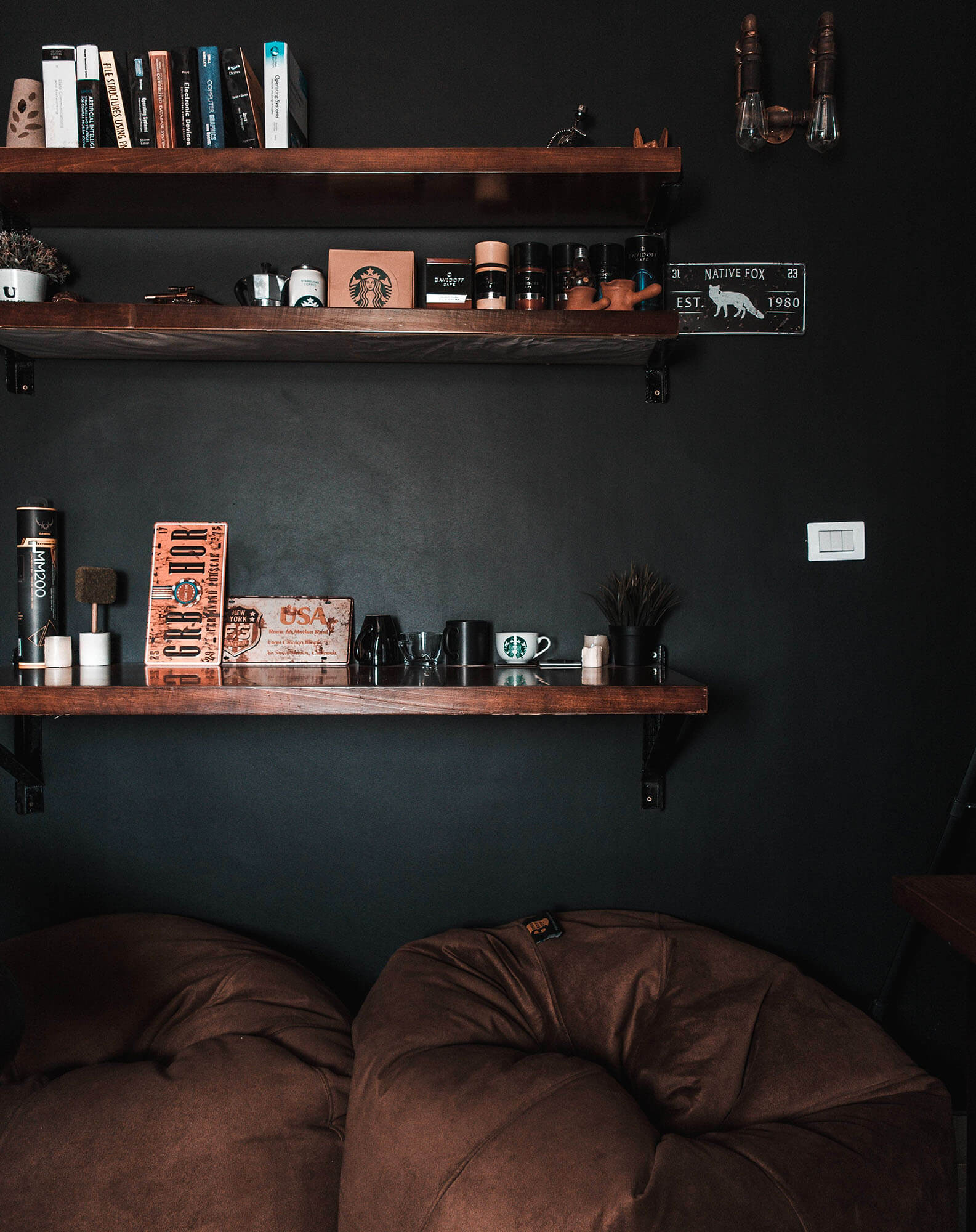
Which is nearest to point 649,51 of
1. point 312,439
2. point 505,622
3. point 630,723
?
point 312,439

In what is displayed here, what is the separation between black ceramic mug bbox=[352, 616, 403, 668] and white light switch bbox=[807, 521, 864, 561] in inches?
42.6

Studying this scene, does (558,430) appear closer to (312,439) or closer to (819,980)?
(312,439)

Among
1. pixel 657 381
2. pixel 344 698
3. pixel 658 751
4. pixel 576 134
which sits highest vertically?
pixel 576 134

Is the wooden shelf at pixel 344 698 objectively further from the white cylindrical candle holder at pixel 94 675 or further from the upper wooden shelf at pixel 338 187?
the upper wooden shelf at pixel 338 187

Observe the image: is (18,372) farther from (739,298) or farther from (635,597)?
(739,298)

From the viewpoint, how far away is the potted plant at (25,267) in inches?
71.9

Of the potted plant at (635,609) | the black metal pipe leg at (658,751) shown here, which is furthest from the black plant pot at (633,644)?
the black metal pipe leg at (658,751)

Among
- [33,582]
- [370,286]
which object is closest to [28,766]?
[33,582]

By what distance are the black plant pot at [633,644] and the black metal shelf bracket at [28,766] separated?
1.45 metres

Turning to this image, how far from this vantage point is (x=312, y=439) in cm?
206

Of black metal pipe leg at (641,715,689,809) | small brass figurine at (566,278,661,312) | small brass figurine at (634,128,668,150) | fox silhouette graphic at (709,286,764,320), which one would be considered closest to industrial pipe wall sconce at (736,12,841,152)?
small brass figurine at (634,128,668,150)

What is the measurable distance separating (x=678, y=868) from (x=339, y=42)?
2.25m

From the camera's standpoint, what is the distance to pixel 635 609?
1959 mm

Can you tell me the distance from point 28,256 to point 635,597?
64.4 inches
